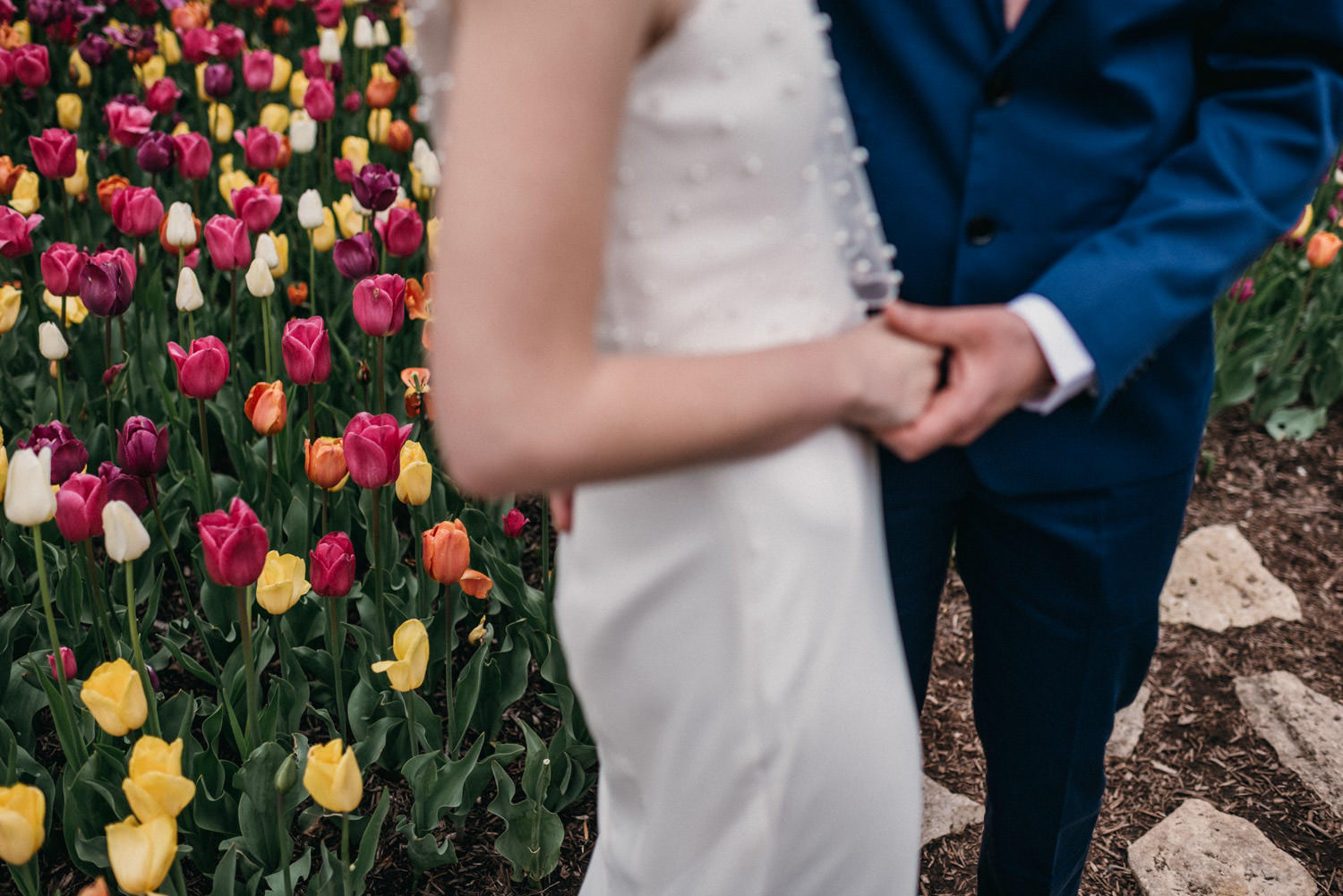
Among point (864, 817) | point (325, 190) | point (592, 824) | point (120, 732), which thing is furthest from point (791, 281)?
point (325, 190)

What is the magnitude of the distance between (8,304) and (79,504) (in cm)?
78

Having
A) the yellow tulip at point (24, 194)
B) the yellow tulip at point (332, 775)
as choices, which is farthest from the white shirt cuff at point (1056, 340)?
the yellow tulip at point (24, 194)

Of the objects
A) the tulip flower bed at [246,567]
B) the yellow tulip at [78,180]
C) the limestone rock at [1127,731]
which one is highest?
the yellow tulip at [78,180]

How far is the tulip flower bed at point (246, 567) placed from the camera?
1.48 meters

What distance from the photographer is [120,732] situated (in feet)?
4.46

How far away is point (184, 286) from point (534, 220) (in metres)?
1.66

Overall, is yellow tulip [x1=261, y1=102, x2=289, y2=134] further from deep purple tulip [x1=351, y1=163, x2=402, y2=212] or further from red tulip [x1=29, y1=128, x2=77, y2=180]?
deep purple tulip [x1=351, y1=163, x2=402, y2=212]

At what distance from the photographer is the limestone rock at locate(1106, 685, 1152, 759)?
2.35 metres

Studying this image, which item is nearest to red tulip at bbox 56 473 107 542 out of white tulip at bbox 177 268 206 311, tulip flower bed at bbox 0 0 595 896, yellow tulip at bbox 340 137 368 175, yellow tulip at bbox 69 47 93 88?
tulip flower bed at bbox 0 0 595 896

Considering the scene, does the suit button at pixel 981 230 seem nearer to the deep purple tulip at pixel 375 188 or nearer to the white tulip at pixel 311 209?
the deep purple tulip at pixel 375 188

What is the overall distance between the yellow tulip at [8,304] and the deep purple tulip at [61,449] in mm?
517

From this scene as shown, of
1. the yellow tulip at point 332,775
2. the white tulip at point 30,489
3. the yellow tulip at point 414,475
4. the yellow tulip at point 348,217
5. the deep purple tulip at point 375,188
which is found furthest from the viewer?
the yellow tulip at point 348,217

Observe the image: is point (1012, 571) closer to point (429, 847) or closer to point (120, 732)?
point (429, 847)

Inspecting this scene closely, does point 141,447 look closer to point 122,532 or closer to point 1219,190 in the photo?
point 122,532
